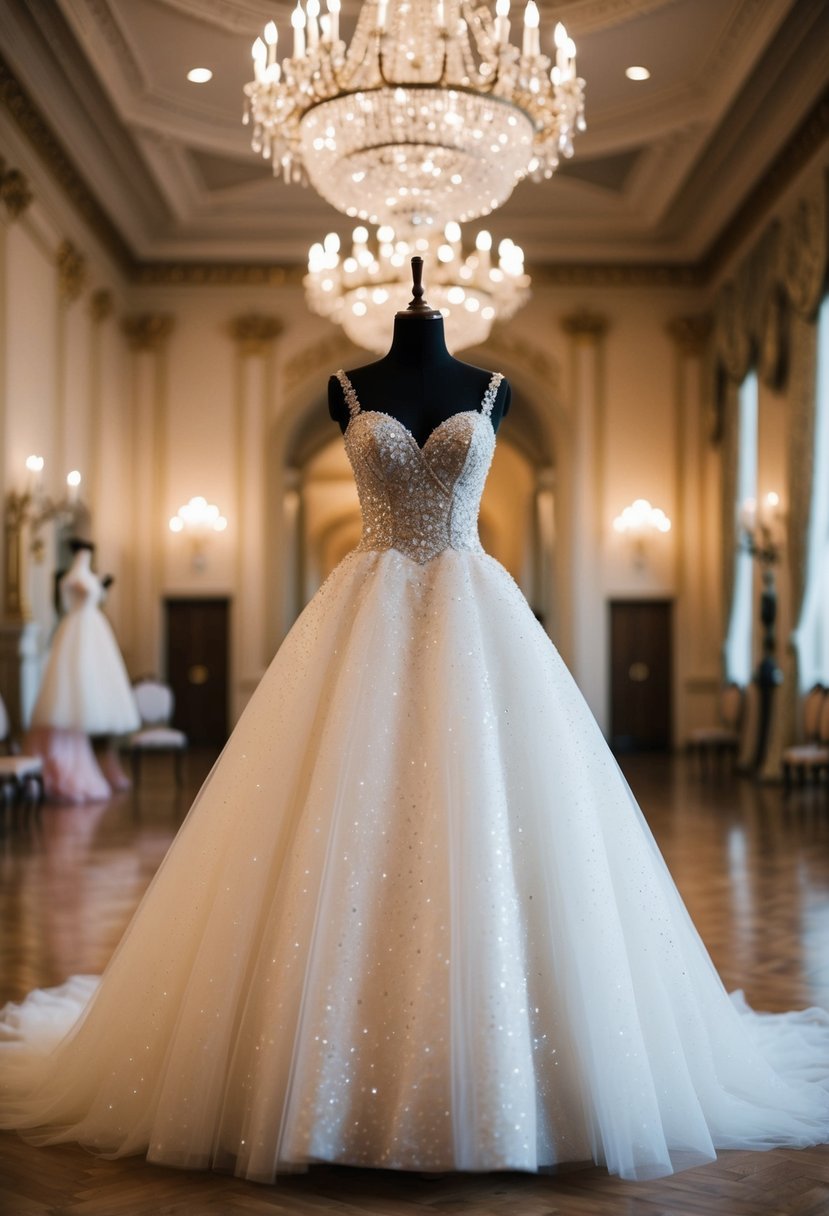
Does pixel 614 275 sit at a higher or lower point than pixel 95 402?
higher

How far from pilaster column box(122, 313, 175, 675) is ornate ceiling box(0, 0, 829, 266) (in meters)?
0.91

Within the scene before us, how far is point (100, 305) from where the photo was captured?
13.5 m

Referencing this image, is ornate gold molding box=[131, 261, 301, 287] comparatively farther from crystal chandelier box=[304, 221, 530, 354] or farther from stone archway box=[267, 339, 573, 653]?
crystal chandelier box=[304, 221, 530, 354]

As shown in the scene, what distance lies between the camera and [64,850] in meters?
7.29

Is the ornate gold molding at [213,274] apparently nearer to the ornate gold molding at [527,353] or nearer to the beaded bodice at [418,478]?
the ornate gold molding at [527,353]

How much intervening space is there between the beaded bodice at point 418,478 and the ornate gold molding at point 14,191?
25.7 ft

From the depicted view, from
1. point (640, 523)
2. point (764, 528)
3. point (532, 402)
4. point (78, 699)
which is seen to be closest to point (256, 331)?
point (532, 402)

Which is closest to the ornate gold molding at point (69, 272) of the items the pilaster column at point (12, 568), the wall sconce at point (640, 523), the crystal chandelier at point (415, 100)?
the pilaster column at point (12, 568)

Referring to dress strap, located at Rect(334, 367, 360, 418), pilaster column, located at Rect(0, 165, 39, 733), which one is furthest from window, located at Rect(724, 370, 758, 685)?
dress strap, located at Rect(334, 367, 360, 418)

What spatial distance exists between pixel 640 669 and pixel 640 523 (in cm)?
164

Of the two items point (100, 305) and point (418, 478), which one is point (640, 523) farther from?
point (418, 478)

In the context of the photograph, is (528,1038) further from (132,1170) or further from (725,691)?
(725,691)

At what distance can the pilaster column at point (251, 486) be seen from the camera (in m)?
14.8

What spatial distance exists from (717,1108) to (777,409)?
33.2ft
